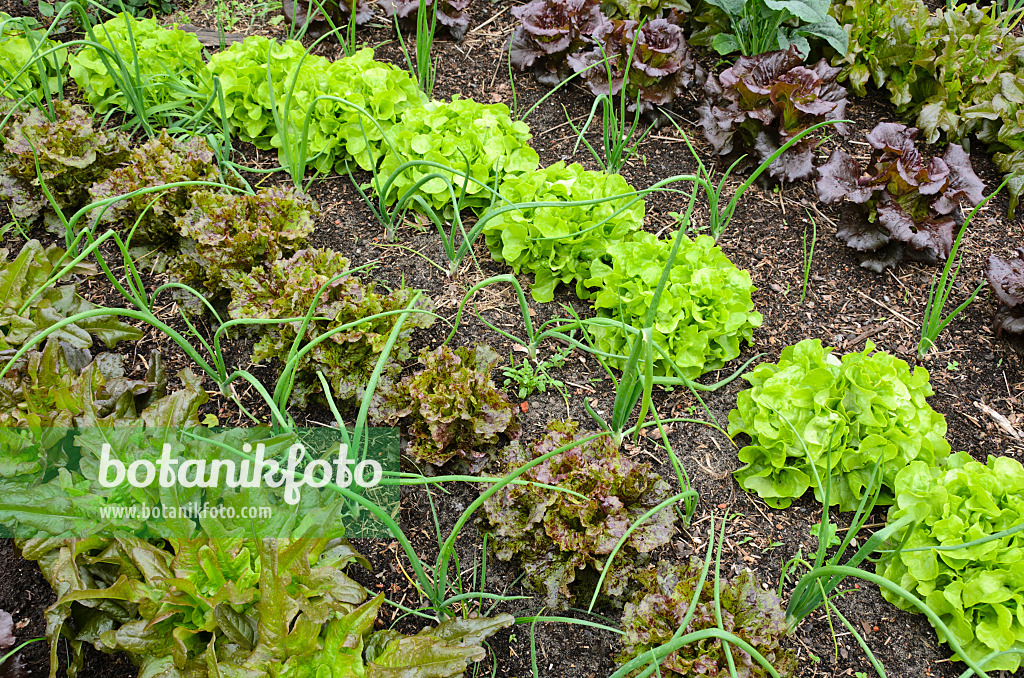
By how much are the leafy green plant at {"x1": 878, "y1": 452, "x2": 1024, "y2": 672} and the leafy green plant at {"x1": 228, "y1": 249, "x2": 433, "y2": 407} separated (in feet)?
6.51

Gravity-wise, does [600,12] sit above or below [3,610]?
above

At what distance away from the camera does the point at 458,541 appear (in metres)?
2.54

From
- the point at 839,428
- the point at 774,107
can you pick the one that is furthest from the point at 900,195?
the point at 839,428

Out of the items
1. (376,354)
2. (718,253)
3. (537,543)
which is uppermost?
(718,253)

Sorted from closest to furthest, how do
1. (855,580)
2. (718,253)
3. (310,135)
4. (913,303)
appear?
1. (855,580)
2. (718,253)
3. (913,303)
4. (310,135)

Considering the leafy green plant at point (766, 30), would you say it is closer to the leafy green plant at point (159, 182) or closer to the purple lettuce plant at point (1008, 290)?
the purple lettuce plant at point (1008, 290)

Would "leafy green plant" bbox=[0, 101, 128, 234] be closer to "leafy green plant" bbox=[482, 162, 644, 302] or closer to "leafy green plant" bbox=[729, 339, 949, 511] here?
"leafy green plant" bbox=[482, 162, 644, 302]

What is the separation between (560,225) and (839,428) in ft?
4.64

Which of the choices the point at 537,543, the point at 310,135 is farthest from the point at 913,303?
the point at 310,135

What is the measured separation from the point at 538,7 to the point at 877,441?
3.04 meters

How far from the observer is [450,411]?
2596mm

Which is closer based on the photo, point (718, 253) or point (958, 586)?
point (958, 586)

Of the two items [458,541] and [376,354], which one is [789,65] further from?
[458,541]

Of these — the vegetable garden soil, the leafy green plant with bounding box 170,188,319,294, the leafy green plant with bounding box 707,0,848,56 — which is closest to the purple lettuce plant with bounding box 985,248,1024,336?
the vegetable garden soil
